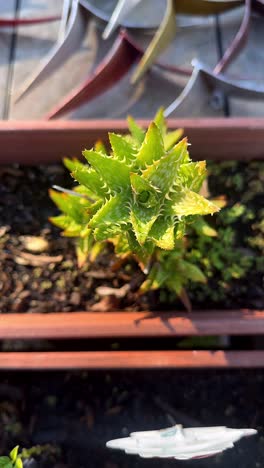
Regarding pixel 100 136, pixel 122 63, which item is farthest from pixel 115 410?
pixel 122 63

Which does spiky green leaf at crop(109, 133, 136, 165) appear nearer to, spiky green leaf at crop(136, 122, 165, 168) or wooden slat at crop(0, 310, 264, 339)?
spiky green leaf at crop(136, 122, 165, 168)

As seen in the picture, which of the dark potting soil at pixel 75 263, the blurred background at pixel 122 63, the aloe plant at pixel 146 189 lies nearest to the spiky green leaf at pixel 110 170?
the aloe plant at pixel 146 189

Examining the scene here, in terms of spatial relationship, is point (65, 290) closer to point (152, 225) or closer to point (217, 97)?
point (152, 225)

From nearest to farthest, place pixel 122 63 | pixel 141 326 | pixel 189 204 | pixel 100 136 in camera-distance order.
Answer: pixel 189 204, pixel 141 326, pixel 100 136, pixel 122 63

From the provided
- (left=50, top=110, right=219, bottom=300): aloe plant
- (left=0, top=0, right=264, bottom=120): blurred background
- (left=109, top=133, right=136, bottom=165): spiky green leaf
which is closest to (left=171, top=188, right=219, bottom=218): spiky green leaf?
(left=50, top=110, right=219, bottom=300): aloe plant

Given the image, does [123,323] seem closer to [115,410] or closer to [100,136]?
[115,410]

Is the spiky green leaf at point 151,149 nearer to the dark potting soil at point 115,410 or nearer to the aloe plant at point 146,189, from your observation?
the aloe plant at point 146,189
